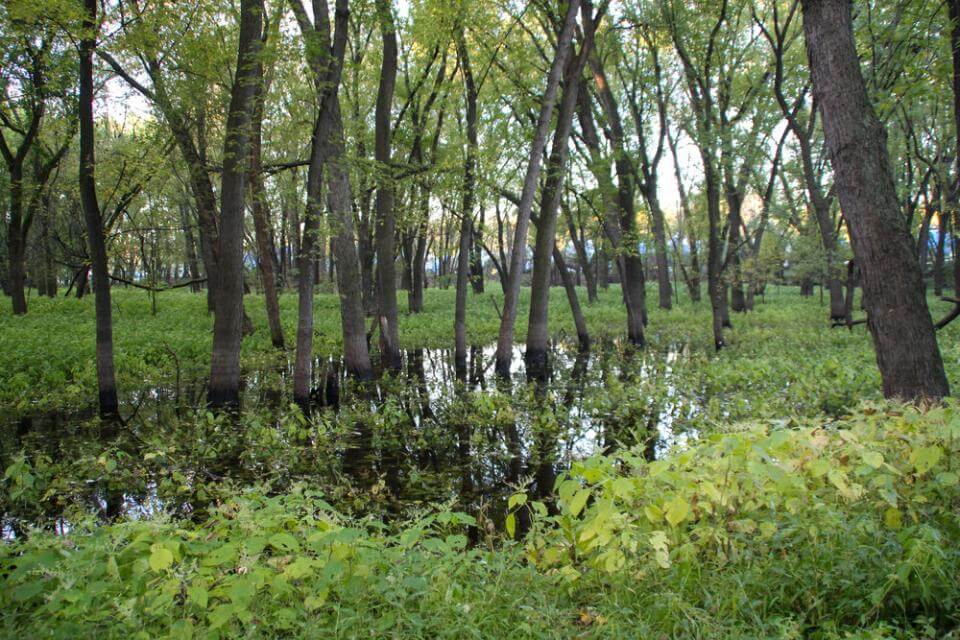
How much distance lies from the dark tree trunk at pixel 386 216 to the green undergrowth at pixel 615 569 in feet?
29.3

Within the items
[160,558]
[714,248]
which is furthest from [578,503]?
[714,248]

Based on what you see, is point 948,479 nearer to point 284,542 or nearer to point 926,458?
point 926,458

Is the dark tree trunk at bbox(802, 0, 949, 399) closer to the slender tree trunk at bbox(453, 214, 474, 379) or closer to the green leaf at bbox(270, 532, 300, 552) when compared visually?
the green leaf at bbox(270, 532, 300, 552)

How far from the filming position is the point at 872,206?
5426mm

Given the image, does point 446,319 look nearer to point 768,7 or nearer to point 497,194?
point 497,194

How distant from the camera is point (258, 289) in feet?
107

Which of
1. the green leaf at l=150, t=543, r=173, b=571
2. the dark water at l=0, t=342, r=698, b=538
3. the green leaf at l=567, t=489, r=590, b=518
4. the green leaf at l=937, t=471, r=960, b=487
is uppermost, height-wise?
the green leaf at l=937, t=471, r=960, b=487

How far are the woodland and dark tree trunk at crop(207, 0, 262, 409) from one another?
0.06m

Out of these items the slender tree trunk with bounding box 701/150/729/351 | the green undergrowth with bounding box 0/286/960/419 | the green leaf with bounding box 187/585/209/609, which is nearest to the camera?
the green leaf with bounding box 187/585/209/609

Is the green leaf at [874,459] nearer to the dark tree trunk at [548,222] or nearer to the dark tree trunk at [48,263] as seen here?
the dark tree trunk at [548,222]

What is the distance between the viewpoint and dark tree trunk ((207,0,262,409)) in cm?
887

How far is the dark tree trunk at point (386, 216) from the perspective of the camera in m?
12.3

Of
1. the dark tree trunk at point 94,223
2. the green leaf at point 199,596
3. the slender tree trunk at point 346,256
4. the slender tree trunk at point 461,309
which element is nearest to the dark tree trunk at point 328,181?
the slender tree trunk at point 346,256

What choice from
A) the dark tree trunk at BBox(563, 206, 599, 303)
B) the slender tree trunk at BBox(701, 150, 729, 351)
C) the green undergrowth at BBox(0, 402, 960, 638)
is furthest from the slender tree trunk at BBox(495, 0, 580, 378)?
the green undergrowth at BBox(0, 402, 960, 638)
